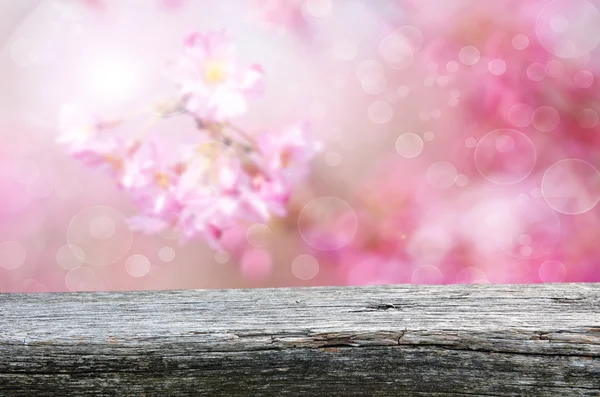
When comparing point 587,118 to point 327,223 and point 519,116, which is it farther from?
point 327,223

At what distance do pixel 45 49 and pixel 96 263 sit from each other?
39cm

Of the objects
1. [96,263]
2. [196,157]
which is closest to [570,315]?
[196,157]

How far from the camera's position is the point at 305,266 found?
103cm

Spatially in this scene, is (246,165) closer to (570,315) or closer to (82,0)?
(82,0)

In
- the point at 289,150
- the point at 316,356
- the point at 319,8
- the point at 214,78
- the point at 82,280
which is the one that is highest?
the point at 319,8

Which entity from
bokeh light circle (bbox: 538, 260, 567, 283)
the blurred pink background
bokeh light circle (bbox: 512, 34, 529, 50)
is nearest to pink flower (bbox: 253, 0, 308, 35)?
the blurred pink background

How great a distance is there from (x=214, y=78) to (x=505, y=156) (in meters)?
0.54

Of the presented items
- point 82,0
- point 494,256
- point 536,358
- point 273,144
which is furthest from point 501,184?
point 82,0

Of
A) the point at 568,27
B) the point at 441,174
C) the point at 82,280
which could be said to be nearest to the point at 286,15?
the point at 441,174

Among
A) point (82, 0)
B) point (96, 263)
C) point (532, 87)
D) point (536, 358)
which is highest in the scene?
point (82, 0)

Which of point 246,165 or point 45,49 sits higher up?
point 45,49

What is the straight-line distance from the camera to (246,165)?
1011 mm

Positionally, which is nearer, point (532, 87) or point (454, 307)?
point (454, 307)

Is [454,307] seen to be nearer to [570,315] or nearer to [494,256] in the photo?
[570,315]
